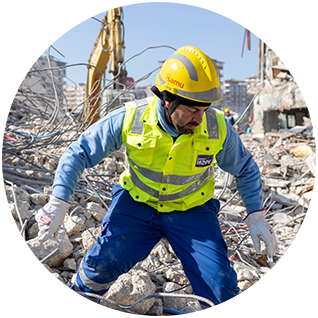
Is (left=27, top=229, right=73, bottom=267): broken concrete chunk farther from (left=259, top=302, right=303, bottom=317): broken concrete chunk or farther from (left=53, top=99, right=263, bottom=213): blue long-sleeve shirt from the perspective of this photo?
(left=259, top=302, right=303, bottom=317): broken concrete chunk

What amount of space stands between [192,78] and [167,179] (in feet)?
2.15

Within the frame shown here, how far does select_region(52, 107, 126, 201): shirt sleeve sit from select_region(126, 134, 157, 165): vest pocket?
10cm

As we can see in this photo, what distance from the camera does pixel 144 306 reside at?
2.25 metres

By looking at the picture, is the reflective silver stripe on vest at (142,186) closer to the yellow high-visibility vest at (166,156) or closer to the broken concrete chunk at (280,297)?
the yellow high-visibility vest at (166,156)

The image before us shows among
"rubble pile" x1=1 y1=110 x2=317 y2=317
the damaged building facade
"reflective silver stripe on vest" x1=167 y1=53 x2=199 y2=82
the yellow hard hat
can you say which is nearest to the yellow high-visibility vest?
the yellow hard hat

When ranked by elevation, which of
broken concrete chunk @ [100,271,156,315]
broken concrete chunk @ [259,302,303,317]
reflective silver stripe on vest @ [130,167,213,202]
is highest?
reflective silver stripe on vest @ [130,167,213,202]

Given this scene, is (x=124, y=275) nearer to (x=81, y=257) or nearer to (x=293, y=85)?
(x=81, y=257)

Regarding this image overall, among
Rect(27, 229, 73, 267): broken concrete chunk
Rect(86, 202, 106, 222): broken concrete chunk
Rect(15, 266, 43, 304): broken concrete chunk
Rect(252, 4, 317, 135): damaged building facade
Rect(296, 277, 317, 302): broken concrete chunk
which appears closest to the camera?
Rect(15, 266, 43, 304): broken concrete chunk

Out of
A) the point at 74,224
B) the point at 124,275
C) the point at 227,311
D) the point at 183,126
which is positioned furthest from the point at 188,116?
the point at 74,224

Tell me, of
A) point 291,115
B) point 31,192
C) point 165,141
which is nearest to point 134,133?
point 165,141

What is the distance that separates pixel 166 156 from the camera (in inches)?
82.0

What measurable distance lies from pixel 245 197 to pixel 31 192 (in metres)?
2.33

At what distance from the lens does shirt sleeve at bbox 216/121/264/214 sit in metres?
2.23

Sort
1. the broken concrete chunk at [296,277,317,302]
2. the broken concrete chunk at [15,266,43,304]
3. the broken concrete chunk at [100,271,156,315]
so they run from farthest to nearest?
the broken concrete chunk at [296,277,317,302] < the broken concrete chunk at [100,271,156,315] < the broken concrete chunk at [15,266,43,304]
